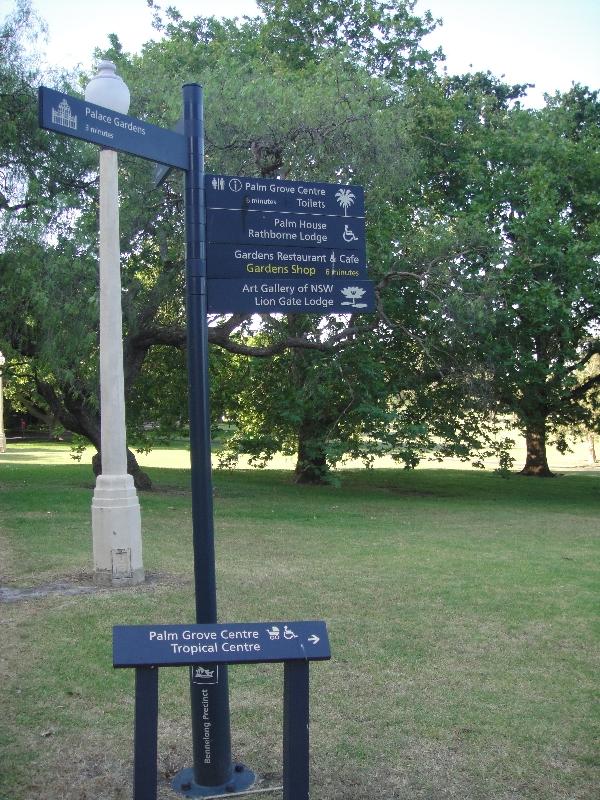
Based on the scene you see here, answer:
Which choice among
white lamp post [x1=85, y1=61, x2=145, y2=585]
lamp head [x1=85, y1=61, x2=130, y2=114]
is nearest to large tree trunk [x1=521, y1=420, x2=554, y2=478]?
white lamp post [x1=85, y1=61, x2=145, y2=585]

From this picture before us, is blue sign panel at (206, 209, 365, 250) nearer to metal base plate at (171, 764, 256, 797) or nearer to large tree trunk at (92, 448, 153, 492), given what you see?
metal base plate at (171, 764, 256, 797)

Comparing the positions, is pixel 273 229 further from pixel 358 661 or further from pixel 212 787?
pixel 358 661

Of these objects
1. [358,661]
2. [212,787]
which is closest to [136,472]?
[358,661]

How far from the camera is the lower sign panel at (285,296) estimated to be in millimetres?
4367

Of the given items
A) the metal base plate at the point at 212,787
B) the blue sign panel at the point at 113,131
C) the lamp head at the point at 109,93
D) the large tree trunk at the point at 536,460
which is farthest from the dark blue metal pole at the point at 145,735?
the large tree trunk at the point at 536,460

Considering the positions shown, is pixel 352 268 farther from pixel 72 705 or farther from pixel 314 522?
pixel 314 522

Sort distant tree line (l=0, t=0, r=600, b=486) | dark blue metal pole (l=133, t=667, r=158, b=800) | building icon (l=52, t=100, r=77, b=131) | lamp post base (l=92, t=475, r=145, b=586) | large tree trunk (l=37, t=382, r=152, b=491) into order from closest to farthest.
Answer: dark blue metal pole (l=133, t=667, r=158, b=800) < building icon (l=52, t=100, r=77, b=131) < lamp post base (l=92, t=475, r=145, b=586) < distant tree line (l=0, t=0, r=600, b=486) < large tree trunk (l=37, t=382, r=152, b=491)

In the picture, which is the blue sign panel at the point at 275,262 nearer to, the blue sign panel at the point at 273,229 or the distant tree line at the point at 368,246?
the blue sign panel at the point at 273,229

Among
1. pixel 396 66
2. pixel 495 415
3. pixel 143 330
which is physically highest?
pixel 396 66

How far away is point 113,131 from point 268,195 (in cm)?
80

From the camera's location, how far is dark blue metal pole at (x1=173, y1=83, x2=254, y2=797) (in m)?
4.28

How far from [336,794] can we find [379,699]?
135 cm

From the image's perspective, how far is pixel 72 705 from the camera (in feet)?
17.9

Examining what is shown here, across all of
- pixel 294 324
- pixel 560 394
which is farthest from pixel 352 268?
pixel 560 394
